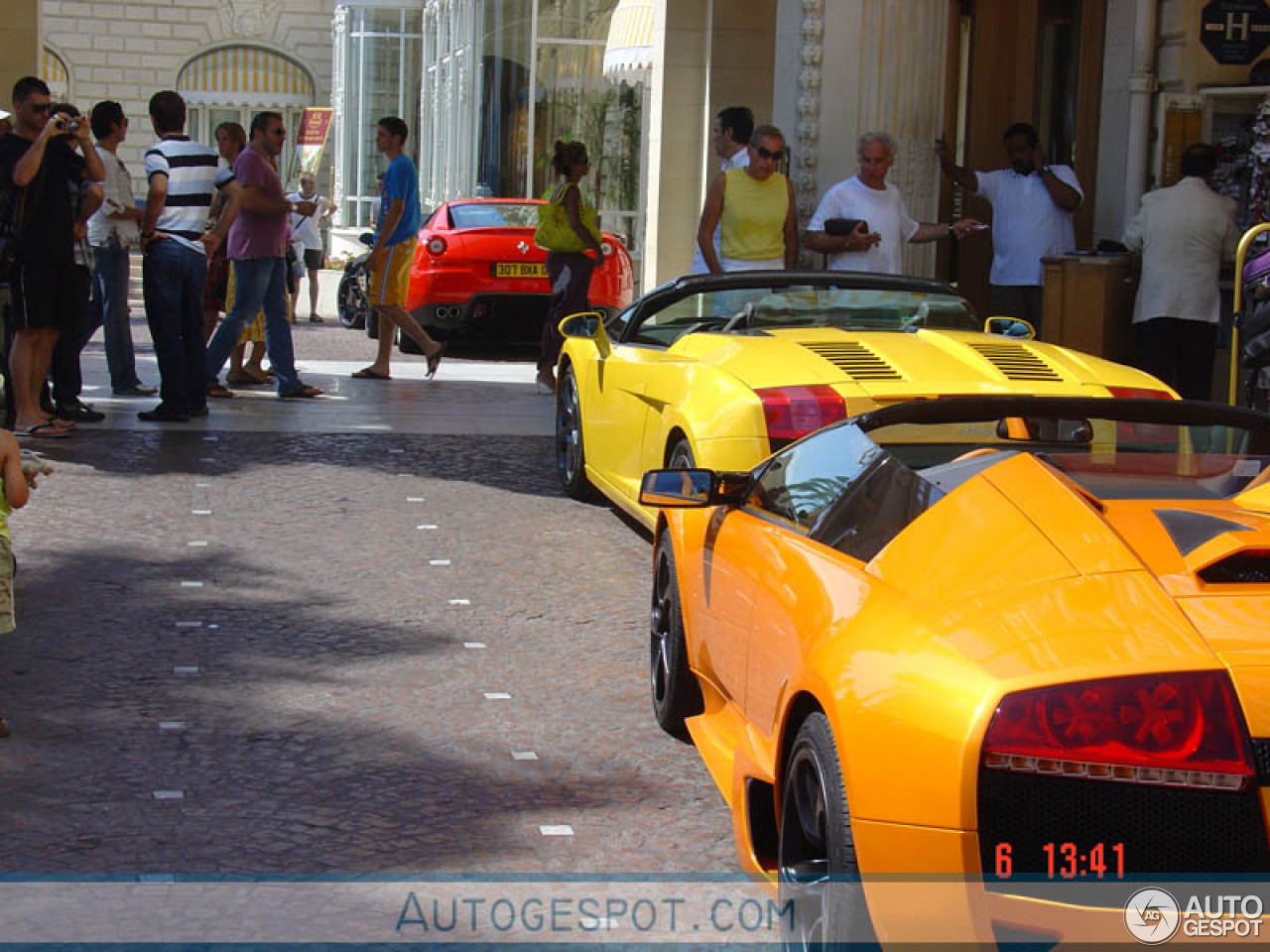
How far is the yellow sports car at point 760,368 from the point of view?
21.2 feet

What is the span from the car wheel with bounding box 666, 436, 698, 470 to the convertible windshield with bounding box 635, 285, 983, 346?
0.72m

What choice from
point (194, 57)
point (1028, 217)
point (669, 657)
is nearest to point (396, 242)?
point (1028, 217)

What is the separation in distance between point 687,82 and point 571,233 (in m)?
4.59

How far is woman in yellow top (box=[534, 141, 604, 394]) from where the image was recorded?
541 inches

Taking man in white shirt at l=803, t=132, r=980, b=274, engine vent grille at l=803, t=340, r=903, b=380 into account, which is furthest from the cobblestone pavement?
man in white shirt at l=803, t=132, r=980, b=274

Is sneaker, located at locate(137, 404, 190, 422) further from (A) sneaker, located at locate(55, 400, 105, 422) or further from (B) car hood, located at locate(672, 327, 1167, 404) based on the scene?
(B) car hood, located at locate(672, 327, 1167, 404)

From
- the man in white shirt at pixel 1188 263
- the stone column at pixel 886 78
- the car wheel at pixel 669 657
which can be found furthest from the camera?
the stone column at pixel 886 78

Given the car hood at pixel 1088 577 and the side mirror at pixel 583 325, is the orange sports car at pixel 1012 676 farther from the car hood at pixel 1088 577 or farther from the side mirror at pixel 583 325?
the side mirror at pixel 583 325

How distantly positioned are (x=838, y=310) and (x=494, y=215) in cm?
1018

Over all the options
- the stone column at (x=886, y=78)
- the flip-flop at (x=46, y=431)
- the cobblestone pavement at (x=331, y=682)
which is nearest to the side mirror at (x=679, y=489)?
the cobblestone pavement at (x=331, y=682)

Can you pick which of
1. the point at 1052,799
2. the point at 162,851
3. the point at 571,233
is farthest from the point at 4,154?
the point at 1052,799

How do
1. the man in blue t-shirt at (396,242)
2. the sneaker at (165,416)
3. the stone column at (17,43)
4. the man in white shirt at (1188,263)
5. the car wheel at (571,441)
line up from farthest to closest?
1. the stone column at (17,43)
2. the man in blue t-shirt at (396,242)
3. the sneaker at (165,416)
4. the man in white shirt at (1188,263)
5. the car wheel at (571,441)

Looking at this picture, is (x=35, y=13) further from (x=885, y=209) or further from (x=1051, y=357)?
(x=1051, y=357)

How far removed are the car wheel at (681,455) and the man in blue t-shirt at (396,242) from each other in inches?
277
